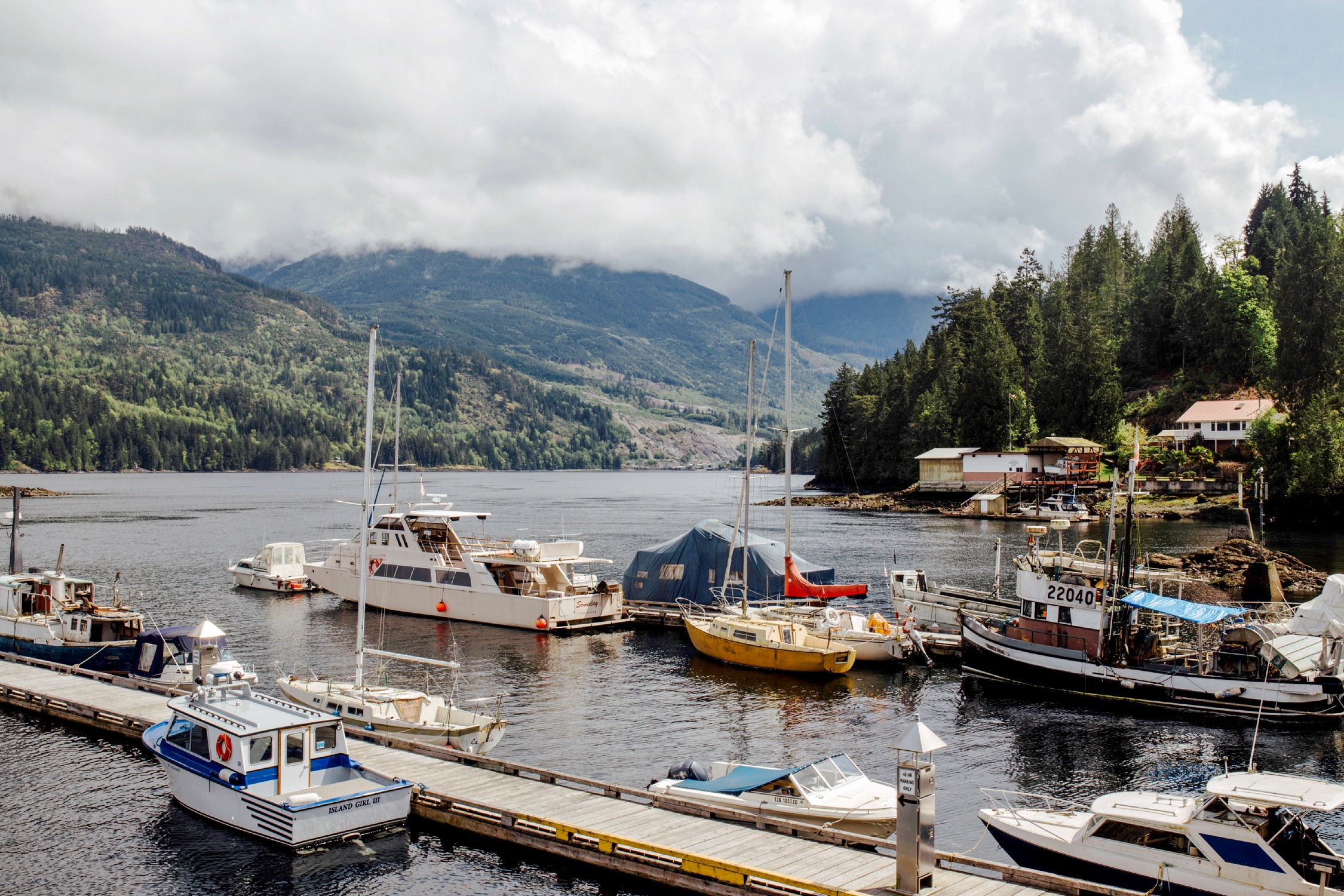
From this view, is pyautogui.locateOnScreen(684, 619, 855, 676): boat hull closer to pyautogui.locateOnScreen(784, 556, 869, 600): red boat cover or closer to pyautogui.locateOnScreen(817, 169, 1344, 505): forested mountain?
pyautogui.locateOnScreen(784, 556, 869, 600): red boat cover

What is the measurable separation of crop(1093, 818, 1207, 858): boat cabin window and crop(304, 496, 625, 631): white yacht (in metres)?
34.7

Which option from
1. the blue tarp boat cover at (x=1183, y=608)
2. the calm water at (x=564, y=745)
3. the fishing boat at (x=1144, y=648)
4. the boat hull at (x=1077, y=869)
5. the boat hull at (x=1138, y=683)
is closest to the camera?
the boat hull at (x=1077, y=869)

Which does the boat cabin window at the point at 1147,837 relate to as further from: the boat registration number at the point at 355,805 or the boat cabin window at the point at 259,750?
the boat cabin window at the point at 259,750

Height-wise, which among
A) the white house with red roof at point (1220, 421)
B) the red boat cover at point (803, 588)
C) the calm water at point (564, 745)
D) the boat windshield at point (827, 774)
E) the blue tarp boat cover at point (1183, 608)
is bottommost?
the calm water at point (564, 745)

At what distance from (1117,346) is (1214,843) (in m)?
157

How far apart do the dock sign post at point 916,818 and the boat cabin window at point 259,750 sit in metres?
15.3

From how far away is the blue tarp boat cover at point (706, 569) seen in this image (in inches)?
2146

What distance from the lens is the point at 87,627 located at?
41.5 meters

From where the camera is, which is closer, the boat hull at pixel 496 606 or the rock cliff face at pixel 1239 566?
the boat hull at pixel 496 606

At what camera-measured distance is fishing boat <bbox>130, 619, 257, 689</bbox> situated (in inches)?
1430

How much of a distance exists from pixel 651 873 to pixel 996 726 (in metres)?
19.1

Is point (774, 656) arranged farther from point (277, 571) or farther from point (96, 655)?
point (277, 571)

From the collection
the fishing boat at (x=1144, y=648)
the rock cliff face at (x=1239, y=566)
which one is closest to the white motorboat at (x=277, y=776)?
the fishing boat at (x=1144, y=648)

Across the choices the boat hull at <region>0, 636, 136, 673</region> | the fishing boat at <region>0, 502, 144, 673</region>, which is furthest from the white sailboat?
the fishing boat at <region>0, 502, 144, 673</region>
